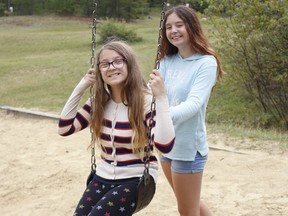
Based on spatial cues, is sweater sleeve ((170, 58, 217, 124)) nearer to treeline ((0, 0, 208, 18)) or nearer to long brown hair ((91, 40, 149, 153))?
long brown hair ((91, 40, 149, 153))

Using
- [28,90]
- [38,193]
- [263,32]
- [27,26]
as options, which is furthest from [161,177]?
[27,26]

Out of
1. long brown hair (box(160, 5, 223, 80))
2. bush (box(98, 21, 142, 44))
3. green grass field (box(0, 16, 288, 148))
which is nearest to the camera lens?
long brown hair (box(160, 5, 223, 80))

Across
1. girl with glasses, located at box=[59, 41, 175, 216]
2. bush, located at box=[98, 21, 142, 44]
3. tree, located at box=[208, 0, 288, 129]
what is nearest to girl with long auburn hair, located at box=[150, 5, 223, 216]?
girl with glasses, located at box=[59, 41, 175, 216]

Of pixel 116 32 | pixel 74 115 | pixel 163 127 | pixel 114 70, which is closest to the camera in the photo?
pixel 163 127

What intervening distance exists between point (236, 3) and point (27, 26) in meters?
20.7

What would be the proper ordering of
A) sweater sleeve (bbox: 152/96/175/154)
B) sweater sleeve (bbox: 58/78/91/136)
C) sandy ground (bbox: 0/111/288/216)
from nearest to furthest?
sweater sleeve (bbox: 152/96/175/154) < sweater sleeve (bbox: 58/78/91/136) < sandy ground (bbox: 0/111/288/216)

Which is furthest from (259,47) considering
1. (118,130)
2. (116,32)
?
(116,32)

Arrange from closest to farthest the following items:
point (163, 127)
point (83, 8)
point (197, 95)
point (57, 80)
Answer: point (163, 127)
point (197, 95)
point (57, 80)
point (83, 8)

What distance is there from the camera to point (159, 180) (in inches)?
160

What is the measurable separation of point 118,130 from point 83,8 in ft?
94.9

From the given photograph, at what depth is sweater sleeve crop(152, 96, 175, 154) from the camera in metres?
1.84

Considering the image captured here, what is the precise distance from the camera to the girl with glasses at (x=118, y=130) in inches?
78.0

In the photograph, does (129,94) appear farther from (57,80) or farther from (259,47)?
(57,80)

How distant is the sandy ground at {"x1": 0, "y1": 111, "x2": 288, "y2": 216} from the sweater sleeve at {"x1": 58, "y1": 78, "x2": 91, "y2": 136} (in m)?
1.38
